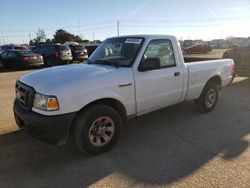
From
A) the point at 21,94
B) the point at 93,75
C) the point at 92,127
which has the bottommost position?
the point at 92,127

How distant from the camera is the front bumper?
3.54 metres

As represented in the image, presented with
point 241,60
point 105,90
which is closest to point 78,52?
point 241,60

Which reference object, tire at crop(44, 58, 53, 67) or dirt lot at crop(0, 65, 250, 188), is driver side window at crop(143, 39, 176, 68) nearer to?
dirt lot at crop(0, 65, 250, 188)

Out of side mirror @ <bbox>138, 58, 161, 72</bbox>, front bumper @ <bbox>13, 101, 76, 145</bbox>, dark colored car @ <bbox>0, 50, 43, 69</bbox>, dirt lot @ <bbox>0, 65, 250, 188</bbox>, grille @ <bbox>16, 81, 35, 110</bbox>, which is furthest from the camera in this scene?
dark colored car @ <bbox>0, 50, 43, 69</bbox>

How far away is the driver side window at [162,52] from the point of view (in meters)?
4.76

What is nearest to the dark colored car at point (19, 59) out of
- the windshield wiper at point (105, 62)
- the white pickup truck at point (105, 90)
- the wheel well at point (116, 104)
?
the white pickup truck at point (105, 90)

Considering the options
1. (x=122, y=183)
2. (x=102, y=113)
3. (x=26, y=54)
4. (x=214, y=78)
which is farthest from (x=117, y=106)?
(x=26, y=54)

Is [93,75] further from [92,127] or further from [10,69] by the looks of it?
[10,69]

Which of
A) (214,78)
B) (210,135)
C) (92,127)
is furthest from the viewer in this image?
(214,78)

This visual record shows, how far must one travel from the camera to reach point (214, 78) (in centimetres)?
630

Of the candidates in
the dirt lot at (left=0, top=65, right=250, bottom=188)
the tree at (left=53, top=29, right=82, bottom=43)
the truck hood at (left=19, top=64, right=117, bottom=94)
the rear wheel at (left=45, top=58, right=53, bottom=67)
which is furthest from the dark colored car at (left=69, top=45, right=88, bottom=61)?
the tree at (left=53, top=29, right=82, bottom=43)

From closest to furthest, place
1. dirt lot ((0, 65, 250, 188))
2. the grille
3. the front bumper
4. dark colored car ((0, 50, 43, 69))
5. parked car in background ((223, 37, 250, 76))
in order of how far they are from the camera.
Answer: dirt lot ((0, 65, 250, 188)) → the front bumper → the grille → parked car in background ((223, 37, 250, 76)) → dark colored car ((0, 50, 43, 69))

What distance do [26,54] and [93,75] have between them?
48.7 ft

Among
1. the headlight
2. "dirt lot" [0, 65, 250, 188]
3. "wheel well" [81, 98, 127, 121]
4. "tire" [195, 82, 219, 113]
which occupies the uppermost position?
the headlight
